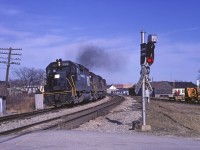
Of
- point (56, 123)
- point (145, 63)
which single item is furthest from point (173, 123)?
point (56, 123)

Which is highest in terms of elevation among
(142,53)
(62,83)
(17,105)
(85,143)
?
(142,53)

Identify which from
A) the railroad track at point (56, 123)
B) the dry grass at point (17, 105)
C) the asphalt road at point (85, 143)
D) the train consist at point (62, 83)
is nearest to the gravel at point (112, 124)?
the railroad track at point (56, 123)

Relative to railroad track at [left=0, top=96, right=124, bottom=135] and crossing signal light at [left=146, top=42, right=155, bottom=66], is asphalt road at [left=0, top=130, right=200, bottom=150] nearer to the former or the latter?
railroad track at [left=0, top=96, right=124, bottom=135]

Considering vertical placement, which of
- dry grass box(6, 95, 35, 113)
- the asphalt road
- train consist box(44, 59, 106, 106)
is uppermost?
train consist box(44, 59, 106, 106)

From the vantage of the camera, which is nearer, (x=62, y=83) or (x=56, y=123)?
(x=56, y=123)

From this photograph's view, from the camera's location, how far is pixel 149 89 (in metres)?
16.4

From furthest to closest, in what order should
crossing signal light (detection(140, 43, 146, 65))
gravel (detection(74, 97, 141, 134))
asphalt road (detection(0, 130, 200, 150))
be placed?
gravel (detection(74, 97, 141, 134)), crossing signal light (detection(140, 43, 146, 65)), asphalt road (detection(0, 130, 200, 150))

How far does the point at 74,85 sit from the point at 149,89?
56.6 feet

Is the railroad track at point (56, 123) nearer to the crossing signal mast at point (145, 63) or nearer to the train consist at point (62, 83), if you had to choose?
the crossing signal mast at point (145, 63)

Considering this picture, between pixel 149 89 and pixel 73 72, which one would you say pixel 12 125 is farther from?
pixel 73 72

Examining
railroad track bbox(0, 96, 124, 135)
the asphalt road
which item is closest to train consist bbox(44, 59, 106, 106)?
railroad track bbox(0, 96, 124, 135)

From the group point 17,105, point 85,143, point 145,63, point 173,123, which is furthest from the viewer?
point 17,105

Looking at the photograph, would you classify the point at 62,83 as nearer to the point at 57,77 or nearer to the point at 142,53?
the point at 57,77

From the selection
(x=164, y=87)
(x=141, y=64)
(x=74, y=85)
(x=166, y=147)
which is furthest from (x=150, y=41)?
(x=164, y=87)
